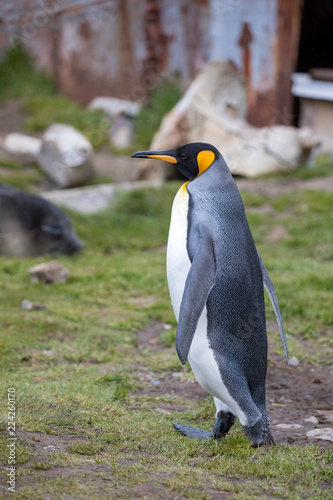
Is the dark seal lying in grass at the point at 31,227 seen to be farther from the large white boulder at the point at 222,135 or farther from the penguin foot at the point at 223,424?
the penguin foot at the point at 223,424

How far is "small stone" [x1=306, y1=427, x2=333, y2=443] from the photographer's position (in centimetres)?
314

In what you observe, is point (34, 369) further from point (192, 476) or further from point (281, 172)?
point (281, 172)

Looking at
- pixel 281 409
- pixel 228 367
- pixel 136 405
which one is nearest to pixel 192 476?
pixel 228 367

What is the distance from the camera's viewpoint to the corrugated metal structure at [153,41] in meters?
10.2

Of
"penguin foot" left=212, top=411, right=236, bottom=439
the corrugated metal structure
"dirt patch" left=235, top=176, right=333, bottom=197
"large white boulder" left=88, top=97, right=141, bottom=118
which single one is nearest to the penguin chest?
"penguin foot" left=212, top=411, right=236, bottom=439

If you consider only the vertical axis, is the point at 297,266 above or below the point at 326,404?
below

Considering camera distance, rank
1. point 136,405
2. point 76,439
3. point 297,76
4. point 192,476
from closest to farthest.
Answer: point 192,476 < point 76,439 < point 136,405 < point 297,76

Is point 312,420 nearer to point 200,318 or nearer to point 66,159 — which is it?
point 200,318

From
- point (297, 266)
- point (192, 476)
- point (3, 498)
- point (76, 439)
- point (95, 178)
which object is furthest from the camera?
point (95, 178)

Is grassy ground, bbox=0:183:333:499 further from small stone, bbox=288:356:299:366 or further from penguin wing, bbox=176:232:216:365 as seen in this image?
penguin wing, bbox=176:232:216:365

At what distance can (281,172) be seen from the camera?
9531 millimetres

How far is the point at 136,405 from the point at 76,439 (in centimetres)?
65

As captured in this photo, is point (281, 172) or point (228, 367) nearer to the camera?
point (228, 367)

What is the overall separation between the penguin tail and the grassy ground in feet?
0.25
